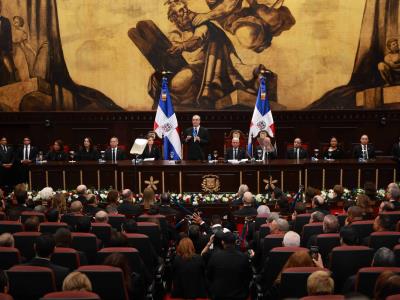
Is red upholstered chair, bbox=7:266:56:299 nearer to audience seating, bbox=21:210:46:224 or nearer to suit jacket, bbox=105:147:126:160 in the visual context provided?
audience seating, bbox=21:210:46:224

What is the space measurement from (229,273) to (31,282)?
2385 mm

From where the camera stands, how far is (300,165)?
1464 centimetres

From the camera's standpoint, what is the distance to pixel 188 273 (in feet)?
24.7

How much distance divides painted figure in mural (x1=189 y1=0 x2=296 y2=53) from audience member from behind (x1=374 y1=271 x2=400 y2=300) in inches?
584

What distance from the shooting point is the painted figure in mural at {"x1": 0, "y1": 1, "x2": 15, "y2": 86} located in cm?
1962

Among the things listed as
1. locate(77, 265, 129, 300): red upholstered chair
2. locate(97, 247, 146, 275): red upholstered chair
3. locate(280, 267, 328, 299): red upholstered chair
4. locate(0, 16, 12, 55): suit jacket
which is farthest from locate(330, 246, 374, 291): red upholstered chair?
locate(0, 16, 12, 55): suit jacket

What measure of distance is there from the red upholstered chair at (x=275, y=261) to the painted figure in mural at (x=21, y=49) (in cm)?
1450

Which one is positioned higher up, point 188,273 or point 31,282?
point 31,282

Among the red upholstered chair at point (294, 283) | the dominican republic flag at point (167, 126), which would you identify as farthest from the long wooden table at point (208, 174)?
the red upholstered chair at point (294, 283)

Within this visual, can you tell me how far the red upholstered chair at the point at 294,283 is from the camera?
20.3 ft

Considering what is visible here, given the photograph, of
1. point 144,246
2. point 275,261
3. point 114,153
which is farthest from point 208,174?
point 275,261

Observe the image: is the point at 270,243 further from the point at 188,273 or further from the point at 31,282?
the point at 31,282

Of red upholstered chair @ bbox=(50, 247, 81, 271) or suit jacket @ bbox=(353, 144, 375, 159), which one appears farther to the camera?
suit jacket @ bbox=(353, 144, 375, 159)

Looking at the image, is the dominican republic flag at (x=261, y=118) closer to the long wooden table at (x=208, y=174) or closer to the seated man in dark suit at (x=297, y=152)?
the seated man in dark suit at (x=297, y=152)
